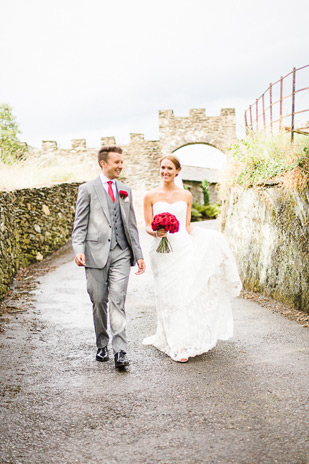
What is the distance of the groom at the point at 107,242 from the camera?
4.71 m

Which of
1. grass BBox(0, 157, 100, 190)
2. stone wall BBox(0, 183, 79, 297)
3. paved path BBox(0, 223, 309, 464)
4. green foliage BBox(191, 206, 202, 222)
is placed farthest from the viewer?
→ green foliage BBox(191, 206, 202, 222)

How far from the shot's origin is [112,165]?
15.7ft

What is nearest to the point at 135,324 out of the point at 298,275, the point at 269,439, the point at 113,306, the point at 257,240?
the point at 113,306

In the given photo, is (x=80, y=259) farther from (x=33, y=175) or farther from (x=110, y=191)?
(x=33, y=175)

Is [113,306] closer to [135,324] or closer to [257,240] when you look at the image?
[135,324]

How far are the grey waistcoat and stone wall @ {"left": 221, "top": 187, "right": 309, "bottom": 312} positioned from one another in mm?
3131

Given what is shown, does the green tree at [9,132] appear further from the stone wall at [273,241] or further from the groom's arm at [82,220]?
the groom's arm at [82,220]

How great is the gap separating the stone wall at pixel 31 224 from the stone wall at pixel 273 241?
14.7 ft

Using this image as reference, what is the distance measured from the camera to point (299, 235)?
22.9 feet

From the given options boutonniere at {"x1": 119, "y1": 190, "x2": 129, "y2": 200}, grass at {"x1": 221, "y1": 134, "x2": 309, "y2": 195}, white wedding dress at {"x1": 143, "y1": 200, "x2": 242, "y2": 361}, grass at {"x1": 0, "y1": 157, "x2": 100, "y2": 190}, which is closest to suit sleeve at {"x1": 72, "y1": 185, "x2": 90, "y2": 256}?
boutonniere at {"x1": 119, "y1": 190, "x2": 129, "y2": 200}

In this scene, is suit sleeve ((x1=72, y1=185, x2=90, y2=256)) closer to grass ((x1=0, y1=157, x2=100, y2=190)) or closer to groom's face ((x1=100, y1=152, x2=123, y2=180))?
groom's face ((x1=100, y1=152, x2=123, y2=180))

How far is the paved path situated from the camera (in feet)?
10.1

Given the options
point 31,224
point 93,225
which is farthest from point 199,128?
point 93,225

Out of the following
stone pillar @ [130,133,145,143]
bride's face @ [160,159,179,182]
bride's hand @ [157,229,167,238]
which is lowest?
bride's hand @ [157,229,167,238]
